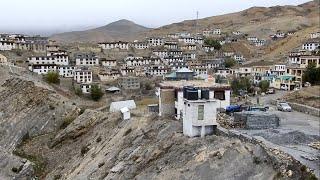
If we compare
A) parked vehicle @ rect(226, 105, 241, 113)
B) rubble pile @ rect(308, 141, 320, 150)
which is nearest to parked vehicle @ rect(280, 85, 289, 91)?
parked vehicle @ rect(226, 105, 241, 113)

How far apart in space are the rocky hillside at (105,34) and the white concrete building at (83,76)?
180 feet

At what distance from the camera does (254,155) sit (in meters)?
20.2

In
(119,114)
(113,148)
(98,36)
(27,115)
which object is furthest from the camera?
(98,36)

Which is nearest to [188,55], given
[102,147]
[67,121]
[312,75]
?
[312,75]

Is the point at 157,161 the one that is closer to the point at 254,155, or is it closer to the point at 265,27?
the point at 254,155

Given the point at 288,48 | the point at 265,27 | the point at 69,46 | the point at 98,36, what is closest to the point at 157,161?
the point at 69,46

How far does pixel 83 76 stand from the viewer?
204 feet

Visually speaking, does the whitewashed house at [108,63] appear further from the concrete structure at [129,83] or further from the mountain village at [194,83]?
the concrete structure at [129,83]

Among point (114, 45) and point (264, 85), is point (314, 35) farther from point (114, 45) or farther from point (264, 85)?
point (264, 85)

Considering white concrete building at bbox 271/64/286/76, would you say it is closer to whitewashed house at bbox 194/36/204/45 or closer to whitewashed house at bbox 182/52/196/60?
whitewashed house at bbox 182/52/196/60

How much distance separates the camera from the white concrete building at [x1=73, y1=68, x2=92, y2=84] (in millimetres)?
61588

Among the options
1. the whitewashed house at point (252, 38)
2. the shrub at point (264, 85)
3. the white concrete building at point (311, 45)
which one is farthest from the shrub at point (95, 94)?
the whitewashed house at point (252, 38)

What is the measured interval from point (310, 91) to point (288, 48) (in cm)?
4349

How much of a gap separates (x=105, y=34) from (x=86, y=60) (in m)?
74.0
